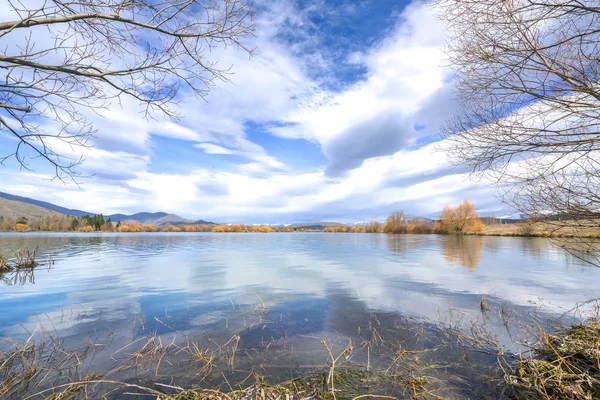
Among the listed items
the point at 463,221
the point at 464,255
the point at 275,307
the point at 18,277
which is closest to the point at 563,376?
the point at 275,307

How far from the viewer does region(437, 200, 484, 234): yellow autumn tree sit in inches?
3506

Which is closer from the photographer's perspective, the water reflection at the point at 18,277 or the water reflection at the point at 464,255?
the water reflection at the point at 18,277

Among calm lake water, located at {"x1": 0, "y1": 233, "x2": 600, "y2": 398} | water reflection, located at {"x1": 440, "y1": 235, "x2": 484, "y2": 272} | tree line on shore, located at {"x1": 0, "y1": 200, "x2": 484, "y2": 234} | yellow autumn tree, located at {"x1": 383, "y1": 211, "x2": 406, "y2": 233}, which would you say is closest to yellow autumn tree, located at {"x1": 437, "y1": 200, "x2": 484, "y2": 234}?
tree line on shore, located at {"x1": 0, "y1": 200, "x2": 484, "y2": 234}

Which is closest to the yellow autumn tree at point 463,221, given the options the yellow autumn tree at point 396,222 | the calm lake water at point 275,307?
the yellow autumn tree at point 396,222

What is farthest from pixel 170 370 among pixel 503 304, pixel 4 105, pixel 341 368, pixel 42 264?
pixel 42 264

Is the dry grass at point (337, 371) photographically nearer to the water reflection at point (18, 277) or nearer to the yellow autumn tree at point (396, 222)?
the water reflection at point (18, 277)

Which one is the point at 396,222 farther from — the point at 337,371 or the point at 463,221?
the point at 337,371

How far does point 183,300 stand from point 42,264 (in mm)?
18021

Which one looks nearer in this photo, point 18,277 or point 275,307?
point 275,307

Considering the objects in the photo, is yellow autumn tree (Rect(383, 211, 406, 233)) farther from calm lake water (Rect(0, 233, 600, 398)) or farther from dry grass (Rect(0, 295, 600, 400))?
dry grass (Rect(0, 295, 600, 400))

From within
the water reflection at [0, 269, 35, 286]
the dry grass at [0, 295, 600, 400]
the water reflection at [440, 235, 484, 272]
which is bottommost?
the water reflection at [440, 235, 484, 272]

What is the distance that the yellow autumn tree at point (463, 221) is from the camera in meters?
89.1

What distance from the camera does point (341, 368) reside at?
5.09 m

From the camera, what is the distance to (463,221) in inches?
3524
